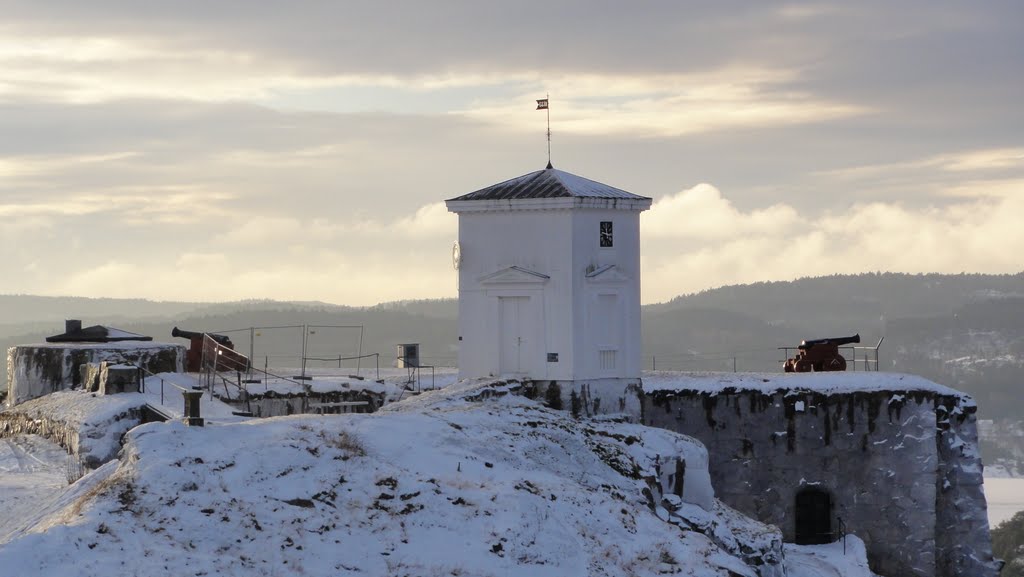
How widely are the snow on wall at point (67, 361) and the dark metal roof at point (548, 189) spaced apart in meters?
12.9

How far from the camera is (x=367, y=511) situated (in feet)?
95.3

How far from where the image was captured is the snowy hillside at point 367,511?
86.6 feet

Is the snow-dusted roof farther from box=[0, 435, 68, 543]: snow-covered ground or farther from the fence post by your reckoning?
the fence post

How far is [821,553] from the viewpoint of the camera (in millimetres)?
45344

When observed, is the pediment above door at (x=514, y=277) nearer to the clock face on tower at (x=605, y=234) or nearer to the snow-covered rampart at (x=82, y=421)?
the clock face on tower at (x=605, y=234)

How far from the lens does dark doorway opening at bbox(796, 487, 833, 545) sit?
47.0 m

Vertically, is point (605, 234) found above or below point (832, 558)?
above

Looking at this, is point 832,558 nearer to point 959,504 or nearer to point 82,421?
point 959,504

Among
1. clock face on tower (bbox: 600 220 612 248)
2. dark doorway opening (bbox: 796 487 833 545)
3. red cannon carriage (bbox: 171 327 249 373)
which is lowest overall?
dark doorway opening (bbox: 796 487 833 545)

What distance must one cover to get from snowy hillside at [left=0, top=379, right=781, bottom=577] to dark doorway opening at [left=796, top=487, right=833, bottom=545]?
10.9 meters

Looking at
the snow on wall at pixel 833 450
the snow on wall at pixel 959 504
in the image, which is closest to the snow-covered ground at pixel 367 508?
the snow on wall at pixel 833 450

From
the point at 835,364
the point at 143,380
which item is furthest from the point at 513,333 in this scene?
the point at 835,364

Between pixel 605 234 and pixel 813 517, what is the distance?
40.1 feet

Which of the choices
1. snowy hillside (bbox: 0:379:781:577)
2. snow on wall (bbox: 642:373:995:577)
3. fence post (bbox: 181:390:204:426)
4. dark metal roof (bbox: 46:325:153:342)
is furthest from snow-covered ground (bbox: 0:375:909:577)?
dark metal roof (bbox: 46:325:153:342)
